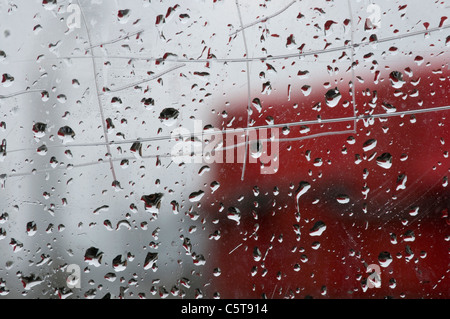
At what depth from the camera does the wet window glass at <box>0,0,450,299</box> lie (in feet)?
2.14

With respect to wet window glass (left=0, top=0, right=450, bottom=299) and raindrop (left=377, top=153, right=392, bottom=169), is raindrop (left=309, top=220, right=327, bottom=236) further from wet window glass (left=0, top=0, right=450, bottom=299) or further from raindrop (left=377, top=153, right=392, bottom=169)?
raindrop (left=377, top=153, right=392, bottom=169)

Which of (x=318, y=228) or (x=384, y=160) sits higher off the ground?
(x=384, y=160)

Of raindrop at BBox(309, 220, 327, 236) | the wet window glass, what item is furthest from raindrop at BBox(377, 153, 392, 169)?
raindrop at BBox(309, 220, 327, 236)

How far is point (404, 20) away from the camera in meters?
0.64

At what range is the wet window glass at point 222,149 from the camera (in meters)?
0.65

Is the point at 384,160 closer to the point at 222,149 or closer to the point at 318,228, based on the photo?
the point at 318,228

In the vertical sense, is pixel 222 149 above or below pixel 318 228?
above

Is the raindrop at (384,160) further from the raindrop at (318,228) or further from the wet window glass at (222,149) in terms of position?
the raindrop at (318,228)

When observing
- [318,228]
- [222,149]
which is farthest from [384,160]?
[222,149]

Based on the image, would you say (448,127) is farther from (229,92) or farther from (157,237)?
(157,237)

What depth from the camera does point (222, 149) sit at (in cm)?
67

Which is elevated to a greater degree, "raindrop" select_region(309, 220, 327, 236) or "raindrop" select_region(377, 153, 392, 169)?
"raindrop" select_region(377, 153, 392, 169)

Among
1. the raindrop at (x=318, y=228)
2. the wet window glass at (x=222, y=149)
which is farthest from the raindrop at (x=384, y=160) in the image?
the raindrop at (x=318, y=228)
